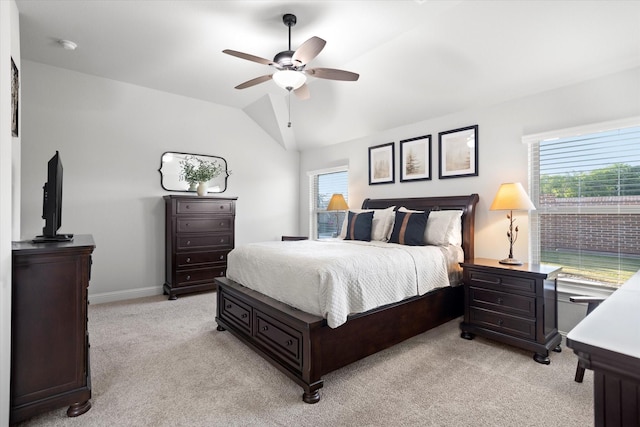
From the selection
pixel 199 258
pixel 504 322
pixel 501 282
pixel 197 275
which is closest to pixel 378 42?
pixel 501 282

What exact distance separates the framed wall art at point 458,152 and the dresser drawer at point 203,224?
307 centimetres

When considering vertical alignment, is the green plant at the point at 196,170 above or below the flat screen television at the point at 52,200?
above

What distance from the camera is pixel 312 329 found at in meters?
2.06

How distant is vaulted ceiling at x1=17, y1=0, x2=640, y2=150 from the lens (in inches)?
102

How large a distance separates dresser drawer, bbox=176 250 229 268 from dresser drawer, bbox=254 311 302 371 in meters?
2.21

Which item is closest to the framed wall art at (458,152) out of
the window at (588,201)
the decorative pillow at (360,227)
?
the window at (588,201)

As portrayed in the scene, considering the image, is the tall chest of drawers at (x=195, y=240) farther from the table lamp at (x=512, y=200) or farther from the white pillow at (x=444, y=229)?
the table lamp at (x=512, y=200)

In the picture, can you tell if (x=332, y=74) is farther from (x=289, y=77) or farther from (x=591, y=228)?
(x=591, y=228)

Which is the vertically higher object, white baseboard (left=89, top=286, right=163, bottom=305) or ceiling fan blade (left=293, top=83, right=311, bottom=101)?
ceiling fan blade (left=293, top=83, right=311, bottom=101)

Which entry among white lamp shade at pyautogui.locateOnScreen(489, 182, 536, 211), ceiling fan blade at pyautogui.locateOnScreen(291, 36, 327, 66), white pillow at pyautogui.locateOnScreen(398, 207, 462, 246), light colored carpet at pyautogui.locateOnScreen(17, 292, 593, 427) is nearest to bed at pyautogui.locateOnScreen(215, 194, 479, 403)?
light colored carpet at pyautogui.locateOnScreen(17, 292, 593, 427)

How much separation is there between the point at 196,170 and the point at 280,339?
10.9 ft

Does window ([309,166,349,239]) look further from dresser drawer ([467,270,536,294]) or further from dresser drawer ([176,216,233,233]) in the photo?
dresser drawer ([467,270,536,294])

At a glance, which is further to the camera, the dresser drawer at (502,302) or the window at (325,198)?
the window at (325,198)

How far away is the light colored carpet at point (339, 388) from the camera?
1849 mm
